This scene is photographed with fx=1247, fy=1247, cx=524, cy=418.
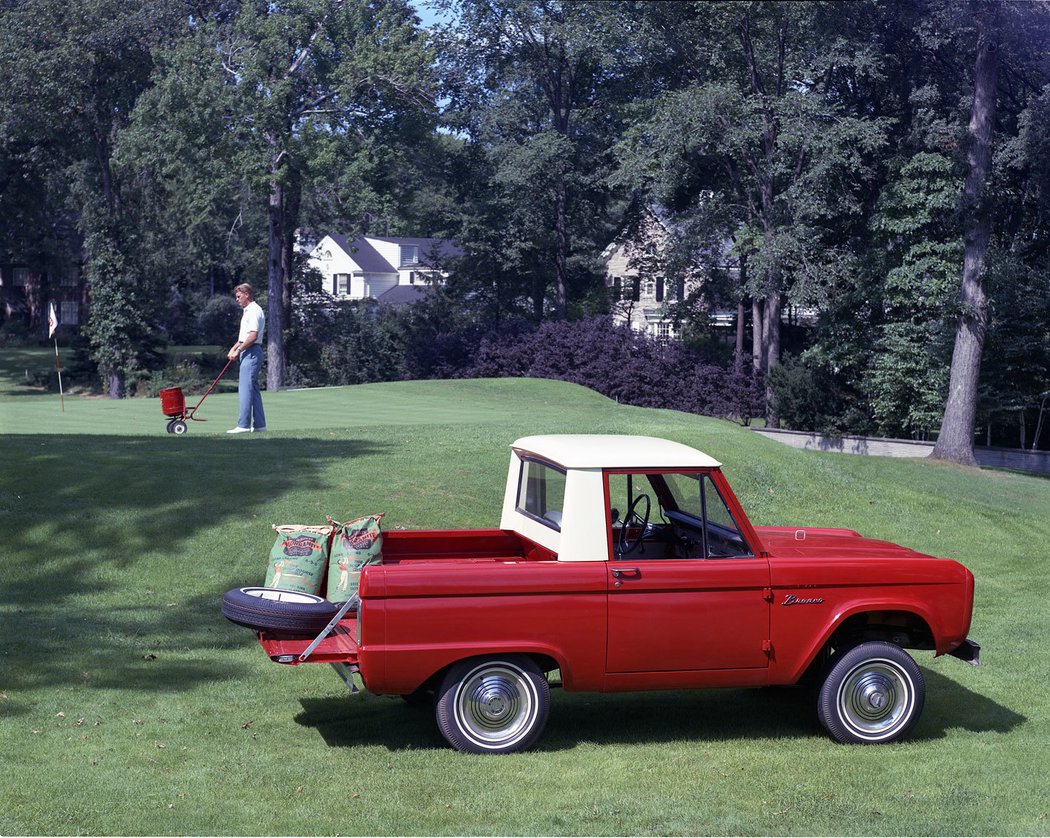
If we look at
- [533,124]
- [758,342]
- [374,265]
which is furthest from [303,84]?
[374,265]

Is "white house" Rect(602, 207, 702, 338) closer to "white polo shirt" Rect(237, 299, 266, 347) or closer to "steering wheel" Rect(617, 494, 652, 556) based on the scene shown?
"white polo shirt" Rect(237, 299, 266, 347)

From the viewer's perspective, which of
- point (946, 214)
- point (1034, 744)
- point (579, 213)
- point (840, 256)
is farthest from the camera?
point (579, 213)

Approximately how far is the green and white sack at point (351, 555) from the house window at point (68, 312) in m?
66.9

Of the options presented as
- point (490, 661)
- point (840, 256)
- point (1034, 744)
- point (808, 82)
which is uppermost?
point (808, 82)

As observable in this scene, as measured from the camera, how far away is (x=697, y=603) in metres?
7.40

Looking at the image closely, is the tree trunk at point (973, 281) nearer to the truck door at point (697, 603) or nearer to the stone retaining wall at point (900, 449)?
the stone retaining wall at point (900, 449)

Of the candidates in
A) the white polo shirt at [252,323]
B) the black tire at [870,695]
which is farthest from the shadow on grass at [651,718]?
the white polo shirt at [252,323]

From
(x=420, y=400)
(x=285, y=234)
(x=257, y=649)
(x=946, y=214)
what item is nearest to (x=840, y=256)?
(x=946, y=214)

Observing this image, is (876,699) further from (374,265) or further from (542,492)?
(374,265)

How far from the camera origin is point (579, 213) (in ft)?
170

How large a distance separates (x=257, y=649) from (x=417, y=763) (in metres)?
3.10

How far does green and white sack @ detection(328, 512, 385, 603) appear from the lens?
26.0 ft

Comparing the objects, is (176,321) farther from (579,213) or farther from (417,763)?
(417,763)

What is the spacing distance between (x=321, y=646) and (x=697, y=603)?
222 cm
